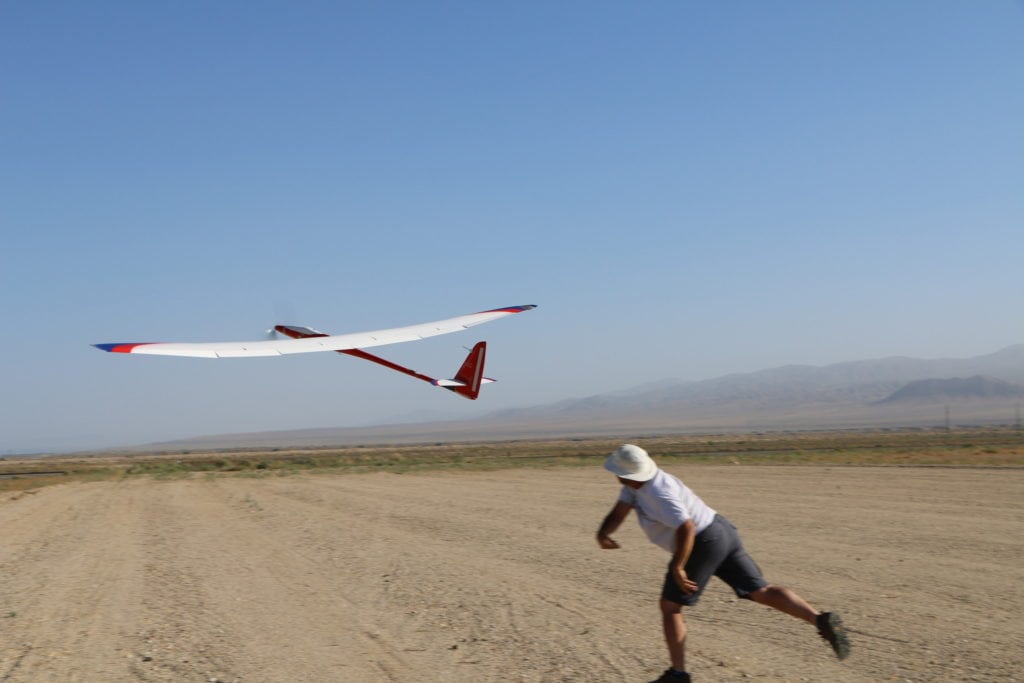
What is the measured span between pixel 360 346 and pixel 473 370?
377 inches

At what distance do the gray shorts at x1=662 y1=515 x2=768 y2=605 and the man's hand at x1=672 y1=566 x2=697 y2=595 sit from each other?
0.03 m

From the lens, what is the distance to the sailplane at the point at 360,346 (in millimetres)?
15906

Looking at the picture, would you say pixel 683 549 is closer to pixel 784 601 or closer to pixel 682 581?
pixel 682 581

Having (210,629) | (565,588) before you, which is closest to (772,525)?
(565,588)

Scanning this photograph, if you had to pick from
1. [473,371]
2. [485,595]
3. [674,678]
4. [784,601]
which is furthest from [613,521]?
[473,371]

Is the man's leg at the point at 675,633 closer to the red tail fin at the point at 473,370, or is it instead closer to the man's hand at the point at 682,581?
the man's hand at the point at 682,581

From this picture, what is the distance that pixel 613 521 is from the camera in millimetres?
5984

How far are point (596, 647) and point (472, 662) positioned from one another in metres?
1.08

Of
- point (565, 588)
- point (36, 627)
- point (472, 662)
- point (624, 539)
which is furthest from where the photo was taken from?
point (624, 539)

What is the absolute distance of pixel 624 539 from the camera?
1329cm

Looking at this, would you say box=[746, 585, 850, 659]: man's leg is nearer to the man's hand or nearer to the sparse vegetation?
the man's hand

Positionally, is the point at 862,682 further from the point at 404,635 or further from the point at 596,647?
the point at 404,635

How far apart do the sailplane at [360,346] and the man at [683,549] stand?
11534mm

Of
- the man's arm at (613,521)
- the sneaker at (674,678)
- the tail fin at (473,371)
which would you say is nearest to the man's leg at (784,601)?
the sneaker at (674,678)
